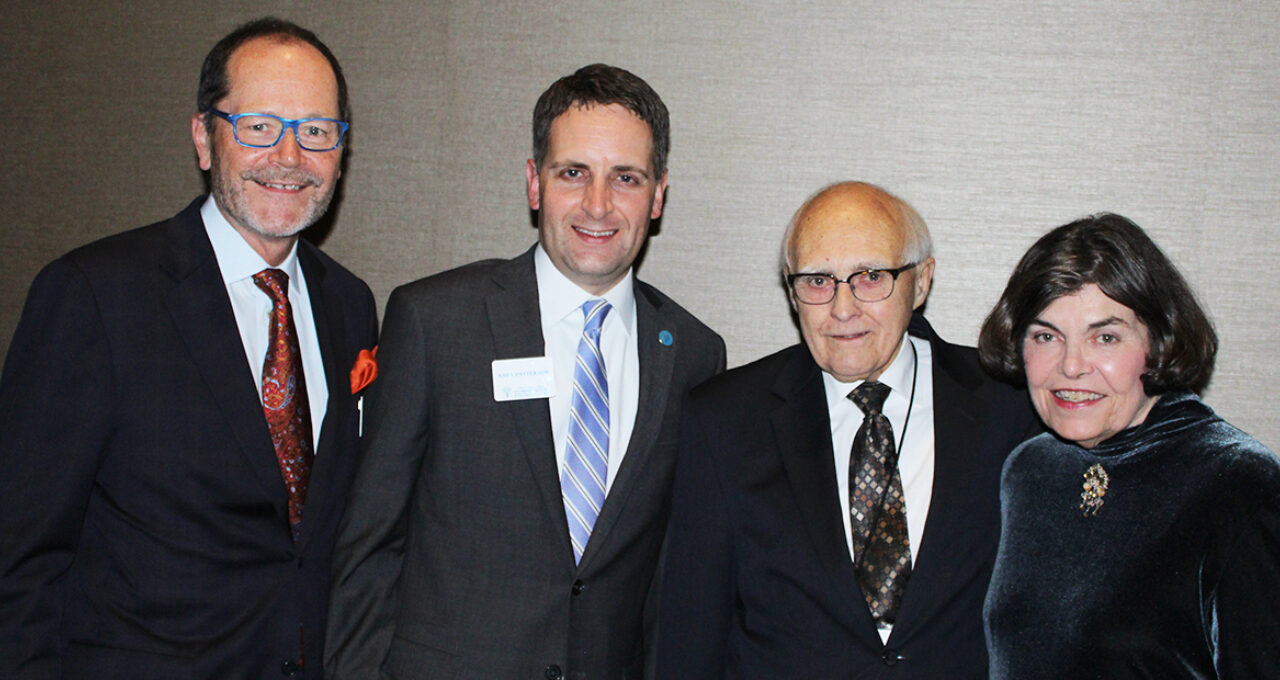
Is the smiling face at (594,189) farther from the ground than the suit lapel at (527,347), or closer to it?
farther from the ground

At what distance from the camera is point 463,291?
2.30 m

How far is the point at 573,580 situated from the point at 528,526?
0.17 meters

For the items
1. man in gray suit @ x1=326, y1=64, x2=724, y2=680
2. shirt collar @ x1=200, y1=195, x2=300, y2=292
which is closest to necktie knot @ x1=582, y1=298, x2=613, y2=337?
man in gray suit @ x1=326, y1=64, x2=724, y2=680

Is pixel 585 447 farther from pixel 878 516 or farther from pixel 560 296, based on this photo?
pixel 878 516

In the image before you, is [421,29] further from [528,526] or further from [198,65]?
[528,526]

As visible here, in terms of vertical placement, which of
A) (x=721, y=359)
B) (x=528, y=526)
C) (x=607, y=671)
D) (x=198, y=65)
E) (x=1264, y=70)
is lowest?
(x=607, y=671)

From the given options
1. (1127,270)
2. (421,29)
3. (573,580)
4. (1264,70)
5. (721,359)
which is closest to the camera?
(1127,270)

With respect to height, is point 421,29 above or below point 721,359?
above

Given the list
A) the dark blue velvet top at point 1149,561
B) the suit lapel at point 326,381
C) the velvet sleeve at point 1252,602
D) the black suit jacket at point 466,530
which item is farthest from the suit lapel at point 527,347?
the velvet sleeve at point 1252,602

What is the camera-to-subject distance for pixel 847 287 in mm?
2188

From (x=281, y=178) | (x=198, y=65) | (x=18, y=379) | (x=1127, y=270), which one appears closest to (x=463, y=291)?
(x=281, y=178)

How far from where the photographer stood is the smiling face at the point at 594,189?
2289 mm

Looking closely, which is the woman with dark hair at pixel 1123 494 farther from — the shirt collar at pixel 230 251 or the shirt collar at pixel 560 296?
the shirt collar at pixel 230 251

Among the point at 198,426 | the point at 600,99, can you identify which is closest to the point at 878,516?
the point at 600,99
